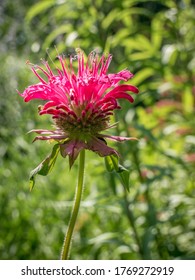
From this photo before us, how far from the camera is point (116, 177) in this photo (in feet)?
5.83

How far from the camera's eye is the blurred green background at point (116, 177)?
1.74 m

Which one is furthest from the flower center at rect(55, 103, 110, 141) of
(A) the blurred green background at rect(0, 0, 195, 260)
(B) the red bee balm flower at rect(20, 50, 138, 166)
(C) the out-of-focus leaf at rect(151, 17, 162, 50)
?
(C) the out-of-focus leaf at rect(151, 17, 162, 50)

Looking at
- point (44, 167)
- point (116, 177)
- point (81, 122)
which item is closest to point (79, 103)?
point (81, 122)

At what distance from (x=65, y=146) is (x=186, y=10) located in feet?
5.04

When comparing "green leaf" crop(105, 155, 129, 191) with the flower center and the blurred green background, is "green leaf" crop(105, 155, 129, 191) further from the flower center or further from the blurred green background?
the blurred green background

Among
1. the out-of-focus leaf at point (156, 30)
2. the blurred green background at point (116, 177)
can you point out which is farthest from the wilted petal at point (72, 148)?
→ the out-of-focus leaf at point (156, 30)

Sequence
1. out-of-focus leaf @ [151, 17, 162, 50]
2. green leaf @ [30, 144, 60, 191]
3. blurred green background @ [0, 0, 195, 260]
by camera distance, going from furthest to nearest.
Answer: out-of-focus leaf @ [151, 17, 162, 50] → blurred green background @ [0, 0, 195, 260] → green leaf @ [30, 144, 60, 191]

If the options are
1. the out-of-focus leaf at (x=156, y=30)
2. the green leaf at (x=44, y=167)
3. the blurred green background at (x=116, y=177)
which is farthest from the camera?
the out-of-focus leaf at (x=156, y=30)

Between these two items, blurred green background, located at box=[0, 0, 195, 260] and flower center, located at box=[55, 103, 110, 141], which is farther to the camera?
blurred green background, located at box=[0, 0, 195, 260]

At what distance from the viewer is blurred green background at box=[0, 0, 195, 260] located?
68.4 inches

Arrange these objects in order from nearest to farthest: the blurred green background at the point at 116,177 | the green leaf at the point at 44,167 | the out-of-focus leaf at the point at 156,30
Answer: the green leaf at the point at 44,167 < the blurred green background at the point at 116,177 < the out-of-focus leaf at the point at 156,30

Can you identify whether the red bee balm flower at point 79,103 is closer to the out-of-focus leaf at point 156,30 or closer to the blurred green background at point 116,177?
the blurred green background at point 116,177

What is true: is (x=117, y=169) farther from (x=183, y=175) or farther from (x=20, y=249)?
(x=183, y=175)
